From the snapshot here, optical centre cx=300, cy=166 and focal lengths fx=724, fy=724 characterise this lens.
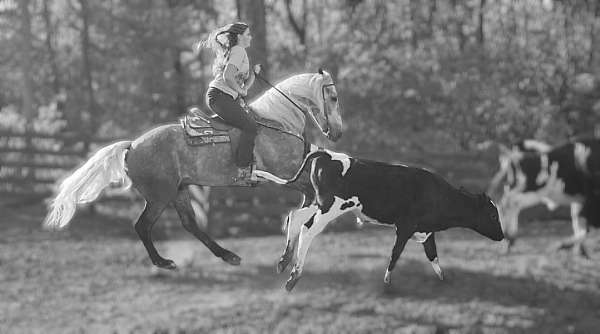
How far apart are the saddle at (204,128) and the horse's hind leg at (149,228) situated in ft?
1.00

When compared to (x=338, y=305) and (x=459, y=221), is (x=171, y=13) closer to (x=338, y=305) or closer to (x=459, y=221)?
(x=459, y=221)

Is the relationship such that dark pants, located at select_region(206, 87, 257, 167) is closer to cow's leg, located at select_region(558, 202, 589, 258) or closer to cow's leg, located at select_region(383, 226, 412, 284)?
cow's leg, located at select_region(383, 226, 412, 284)

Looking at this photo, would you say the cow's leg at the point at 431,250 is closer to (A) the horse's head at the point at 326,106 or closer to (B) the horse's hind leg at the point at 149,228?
(A) the horse's head at the point at 326,106

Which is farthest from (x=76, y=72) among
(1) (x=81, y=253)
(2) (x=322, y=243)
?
(2) (x=322, y=243)

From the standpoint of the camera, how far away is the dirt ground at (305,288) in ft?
222

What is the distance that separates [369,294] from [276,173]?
7625 cm

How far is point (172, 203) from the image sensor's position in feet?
9.97

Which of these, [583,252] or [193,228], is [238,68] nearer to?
[193,228]

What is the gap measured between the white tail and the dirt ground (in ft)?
205

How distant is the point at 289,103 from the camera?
3291 mm

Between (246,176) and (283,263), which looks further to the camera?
(246,176)

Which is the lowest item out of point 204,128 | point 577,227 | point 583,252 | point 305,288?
point 305,288

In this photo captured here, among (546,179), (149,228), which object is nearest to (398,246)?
(149,228)

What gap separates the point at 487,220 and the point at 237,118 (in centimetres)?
108
